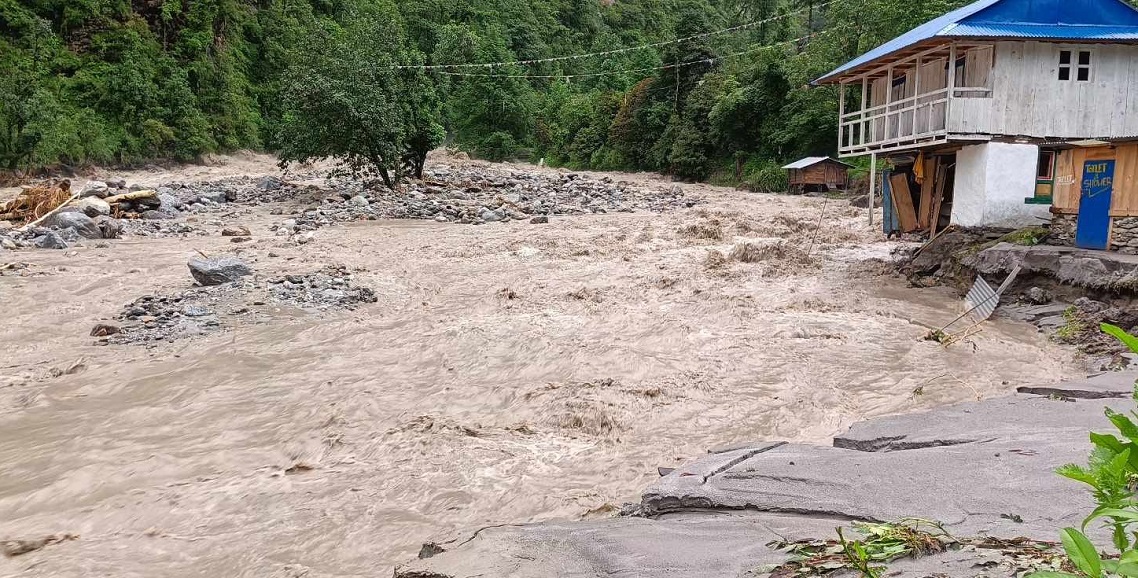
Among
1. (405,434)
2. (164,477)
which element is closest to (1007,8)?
(405,434)

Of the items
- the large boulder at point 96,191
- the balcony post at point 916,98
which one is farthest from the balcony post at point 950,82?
the large boulder at point 96,191

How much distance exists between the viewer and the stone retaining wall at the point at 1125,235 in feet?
34.0

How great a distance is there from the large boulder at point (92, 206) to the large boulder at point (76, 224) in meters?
1.49

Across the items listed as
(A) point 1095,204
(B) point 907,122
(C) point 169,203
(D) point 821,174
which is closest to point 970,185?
(B) point 907,122

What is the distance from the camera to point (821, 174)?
104 feet

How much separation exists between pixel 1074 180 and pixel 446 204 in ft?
55.2

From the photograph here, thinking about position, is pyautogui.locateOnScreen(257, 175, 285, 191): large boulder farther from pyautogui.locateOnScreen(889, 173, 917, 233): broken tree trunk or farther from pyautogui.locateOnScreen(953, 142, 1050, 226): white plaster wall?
pyautogui.locateOnScreen(953, 142, 1050, 226): white plaster wall

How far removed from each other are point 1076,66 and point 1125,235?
14.5 feet

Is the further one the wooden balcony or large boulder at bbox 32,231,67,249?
large boulder at bbox 32,231,67,249

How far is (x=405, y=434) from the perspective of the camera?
20.5 ft

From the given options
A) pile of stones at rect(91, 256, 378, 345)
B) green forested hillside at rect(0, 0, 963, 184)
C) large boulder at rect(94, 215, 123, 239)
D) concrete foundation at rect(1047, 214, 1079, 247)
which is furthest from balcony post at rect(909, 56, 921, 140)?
large boulder at rect(94, 215, 123, 239)

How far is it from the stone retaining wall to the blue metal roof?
3847 mm

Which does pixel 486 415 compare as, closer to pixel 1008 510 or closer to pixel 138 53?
pixel 1008 510

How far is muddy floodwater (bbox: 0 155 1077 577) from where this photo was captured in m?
4.82
